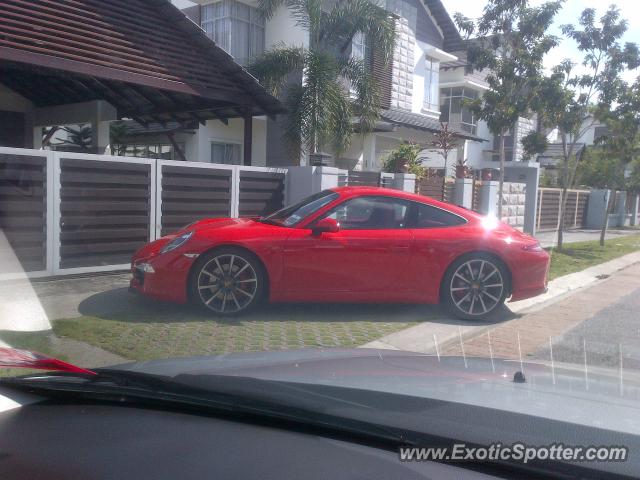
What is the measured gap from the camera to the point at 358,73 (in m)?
14.2

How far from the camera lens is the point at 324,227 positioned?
6652 millimetres

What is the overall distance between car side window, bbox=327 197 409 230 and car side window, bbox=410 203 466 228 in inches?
5.1

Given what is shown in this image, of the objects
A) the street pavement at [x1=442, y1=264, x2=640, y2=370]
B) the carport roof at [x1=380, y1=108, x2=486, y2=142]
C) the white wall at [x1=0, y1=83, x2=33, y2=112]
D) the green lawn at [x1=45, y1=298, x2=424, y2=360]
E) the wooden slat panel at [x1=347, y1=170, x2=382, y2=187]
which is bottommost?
the street pavement at [x1=442, y1=264, x2=640, y2=370]

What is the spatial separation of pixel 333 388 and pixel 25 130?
13.6 meters

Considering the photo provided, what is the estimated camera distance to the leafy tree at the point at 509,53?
13203mm

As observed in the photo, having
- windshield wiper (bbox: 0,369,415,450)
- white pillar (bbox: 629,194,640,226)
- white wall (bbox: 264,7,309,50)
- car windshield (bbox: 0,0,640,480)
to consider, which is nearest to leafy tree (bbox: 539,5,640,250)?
car windshield (bbox: 0,0,640,480)

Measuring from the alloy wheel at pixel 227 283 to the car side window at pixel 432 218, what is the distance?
200 cm

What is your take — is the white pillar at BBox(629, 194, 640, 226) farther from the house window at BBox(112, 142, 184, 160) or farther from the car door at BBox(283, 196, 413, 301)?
the car door at BBox(283, 196, 413, 301)

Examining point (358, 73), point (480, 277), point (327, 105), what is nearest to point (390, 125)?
point (358, 73)

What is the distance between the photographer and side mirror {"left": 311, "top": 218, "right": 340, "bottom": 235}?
6656 mm

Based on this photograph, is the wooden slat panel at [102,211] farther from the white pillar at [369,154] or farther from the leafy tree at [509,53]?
the white pillar at [369,154]

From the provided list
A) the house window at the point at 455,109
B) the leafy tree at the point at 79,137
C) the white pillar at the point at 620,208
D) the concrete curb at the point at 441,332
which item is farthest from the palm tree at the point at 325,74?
the white pillar at the point at 620,208

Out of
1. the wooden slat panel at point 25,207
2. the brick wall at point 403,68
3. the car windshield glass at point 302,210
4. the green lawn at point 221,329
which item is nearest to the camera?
the green lawn at point 221,329

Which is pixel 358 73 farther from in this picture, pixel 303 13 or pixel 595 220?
pixel 595 220
